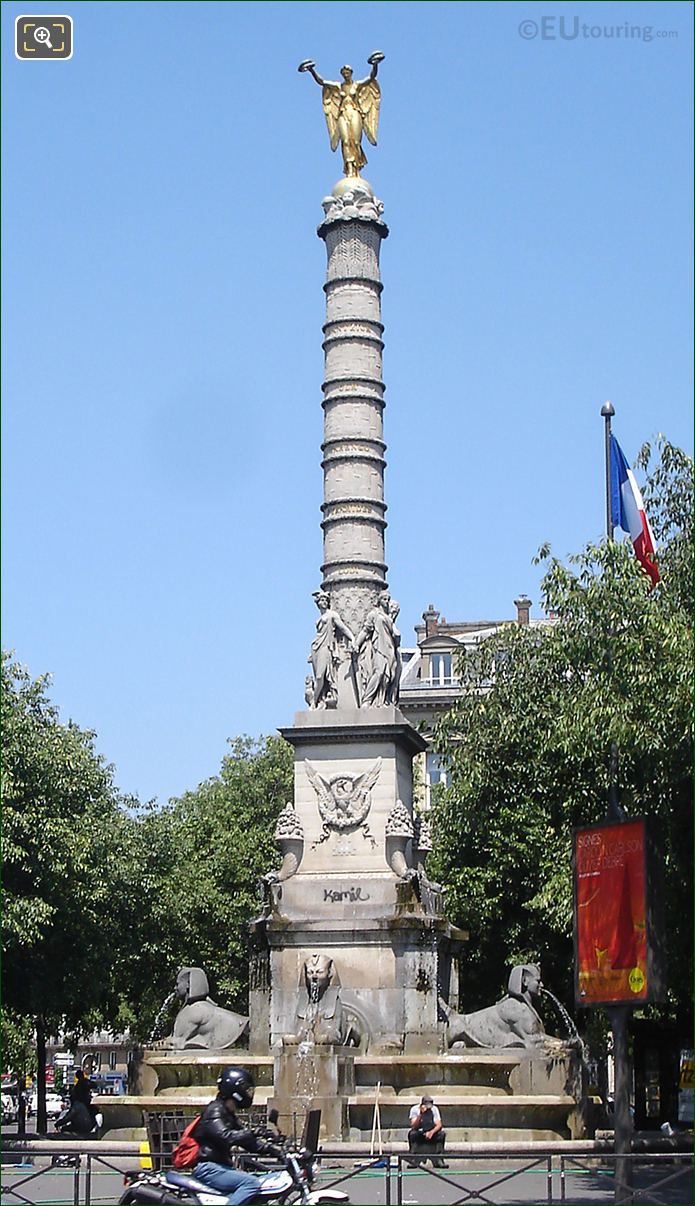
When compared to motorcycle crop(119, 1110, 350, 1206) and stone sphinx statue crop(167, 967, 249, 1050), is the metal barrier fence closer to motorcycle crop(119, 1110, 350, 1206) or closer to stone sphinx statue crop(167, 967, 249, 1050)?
motorcycle crop(119, 1110, 350, 1206)

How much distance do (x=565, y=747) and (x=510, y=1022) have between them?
596 centimetres

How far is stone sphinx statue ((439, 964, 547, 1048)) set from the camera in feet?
96.6

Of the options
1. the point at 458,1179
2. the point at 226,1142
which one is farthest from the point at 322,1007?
the point at 226,1142

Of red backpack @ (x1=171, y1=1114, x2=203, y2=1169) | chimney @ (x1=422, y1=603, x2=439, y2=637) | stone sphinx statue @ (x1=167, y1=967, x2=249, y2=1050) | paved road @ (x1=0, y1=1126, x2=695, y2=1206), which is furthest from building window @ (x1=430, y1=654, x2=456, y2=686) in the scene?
red backpack @ (x1=171, y1=1114, x2=203, y2=1169)

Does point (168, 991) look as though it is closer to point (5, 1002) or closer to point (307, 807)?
point (5, 1002)

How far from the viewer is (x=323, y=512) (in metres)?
36.1

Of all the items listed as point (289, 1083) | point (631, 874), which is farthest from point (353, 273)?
point (631, 874)

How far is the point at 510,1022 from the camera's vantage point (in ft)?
97.3

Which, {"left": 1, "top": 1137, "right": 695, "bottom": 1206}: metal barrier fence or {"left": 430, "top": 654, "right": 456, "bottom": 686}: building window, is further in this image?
{"left": 430, "top": 654, "right": 456, "bottom": 686}: building window

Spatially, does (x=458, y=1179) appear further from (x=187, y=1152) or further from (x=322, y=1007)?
(x=187, y=1152)

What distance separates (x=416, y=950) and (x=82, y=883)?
11920 millimetres

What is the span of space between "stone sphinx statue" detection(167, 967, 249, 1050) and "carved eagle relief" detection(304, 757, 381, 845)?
3503 mm

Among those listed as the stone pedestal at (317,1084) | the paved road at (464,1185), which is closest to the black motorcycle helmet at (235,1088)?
the paved road at (464,1185)

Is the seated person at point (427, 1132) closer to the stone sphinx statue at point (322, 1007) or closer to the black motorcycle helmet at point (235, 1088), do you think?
the stone sphinx statue at point (322, 1007)
